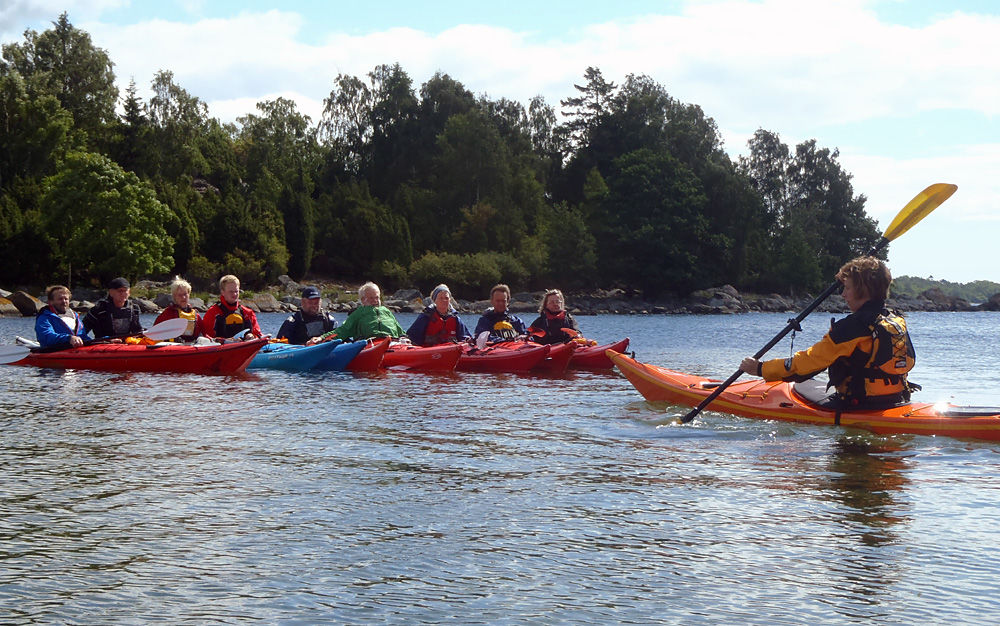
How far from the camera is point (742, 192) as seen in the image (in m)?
61.9

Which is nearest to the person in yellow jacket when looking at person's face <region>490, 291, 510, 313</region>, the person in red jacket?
person's face <region>490, 291, 510, 313</region>

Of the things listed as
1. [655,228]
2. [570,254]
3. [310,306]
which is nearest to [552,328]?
[310,306]

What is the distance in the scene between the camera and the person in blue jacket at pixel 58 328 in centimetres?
1203

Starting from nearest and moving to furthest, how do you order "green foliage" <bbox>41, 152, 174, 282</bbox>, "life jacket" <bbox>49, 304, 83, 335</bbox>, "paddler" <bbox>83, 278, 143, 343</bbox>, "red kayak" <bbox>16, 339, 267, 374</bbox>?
"red kayak" <bbox>16, 339, 267, 374</bbox>
"life jacket" <bbox>49, 304, 83, 335</bbox>
"paddler" <bbox>83, 278, 143, 343</bbox>
"green foliage" <bbox>41, 152, 174, 282</bbox>

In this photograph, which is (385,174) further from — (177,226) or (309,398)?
(309,398)

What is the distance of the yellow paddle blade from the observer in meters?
8.72

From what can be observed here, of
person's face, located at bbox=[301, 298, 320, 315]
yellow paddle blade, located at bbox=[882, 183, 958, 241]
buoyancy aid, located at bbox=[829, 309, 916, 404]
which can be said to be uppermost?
yellow paddle blade, located at bbox=[882, 183, 958, 241]

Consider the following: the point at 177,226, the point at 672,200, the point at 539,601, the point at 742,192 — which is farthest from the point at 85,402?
the point at 742,192

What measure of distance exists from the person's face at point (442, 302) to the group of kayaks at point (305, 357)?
0.57 m

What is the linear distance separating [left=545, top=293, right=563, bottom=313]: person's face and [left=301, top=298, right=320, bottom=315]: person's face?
10.3 ft

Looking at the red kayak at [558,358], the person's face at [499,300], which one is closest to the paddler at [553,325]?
the red kayak at [558,358]

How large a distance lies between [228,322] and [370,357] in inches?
79.9

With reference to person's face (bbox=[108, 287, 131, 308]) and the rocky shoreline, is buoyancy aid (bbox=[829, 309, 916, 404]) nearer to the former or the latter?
person's face (bbox=[108, 287, 131, 308])

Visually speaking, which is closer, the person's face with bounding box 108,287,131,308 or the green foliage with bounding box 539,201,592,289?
the person's face with bounding box 108,287,131,308
